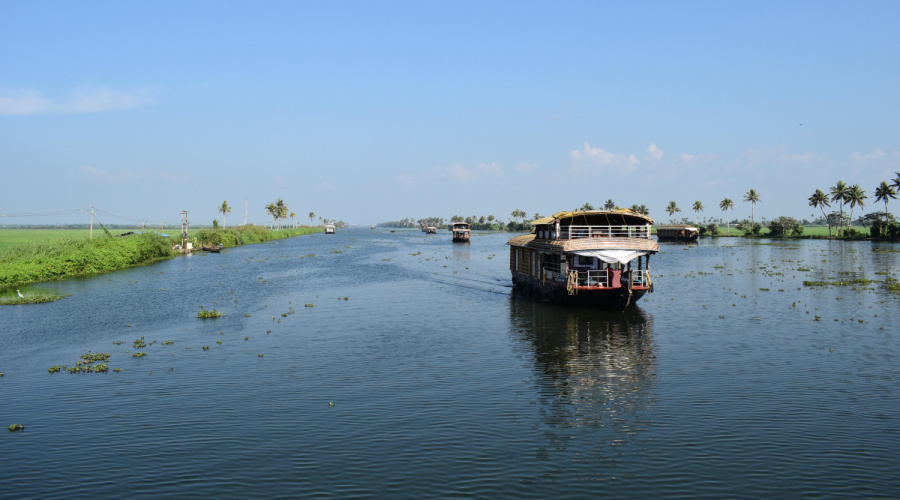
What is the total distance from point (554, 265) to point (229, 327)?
1034 inches

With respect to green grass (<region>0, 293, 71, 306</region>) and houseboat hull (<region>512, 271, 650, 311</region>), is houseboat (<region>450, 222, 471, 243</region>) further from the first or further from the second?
green grass (<region>0, 293, 71, 306</region>)

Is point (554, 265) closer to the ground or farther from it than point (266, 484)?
farther from it

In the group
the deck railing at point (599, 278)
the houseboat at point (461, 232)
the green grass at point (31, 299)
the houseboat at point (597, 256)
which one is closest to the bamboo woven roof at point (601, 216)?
the houseboat at point (597, 256)

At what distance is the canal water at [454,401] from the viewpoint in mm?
18016

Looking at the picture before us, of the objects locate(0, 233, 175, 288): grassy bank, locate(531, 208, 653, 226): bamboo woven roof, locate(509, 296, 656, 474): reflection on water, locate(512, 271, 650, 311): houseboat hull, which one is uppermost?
locate(531, 208, 653, 226): bamboo woven roof

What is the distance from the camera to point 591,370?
31188 millimetres

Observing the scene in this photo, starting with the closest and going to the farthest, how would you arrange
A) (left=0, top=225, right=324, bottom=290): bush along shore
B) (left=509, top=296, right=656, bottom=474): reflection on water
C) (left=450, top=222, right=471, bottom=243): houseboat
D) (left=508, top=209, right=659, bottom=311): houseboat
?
1. (left=509, top=296, right=656, bottom=474): reflection on water
2. (left=508, top=209, right=659, bottom=311): houseboat
3. (left=0, top=225, right=324, bottom=290): bush along shore
4. (left=450, top=222, right=471, bottom=243): houseboat

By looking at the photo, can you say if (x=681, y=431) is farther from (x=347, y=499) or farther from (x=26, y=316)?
(x=26, y=316)

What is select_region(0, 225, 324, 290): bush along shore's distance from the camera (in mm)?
65750

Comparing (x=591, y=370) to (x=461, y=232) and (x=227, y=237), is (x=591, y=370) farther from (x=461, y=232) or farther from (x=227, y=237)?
(x=227, y=237)

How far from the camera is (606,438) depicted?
69.8ft

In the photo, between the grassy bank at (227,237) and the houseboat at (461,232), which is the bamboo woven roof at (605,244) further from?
the houseboat at (461,232)

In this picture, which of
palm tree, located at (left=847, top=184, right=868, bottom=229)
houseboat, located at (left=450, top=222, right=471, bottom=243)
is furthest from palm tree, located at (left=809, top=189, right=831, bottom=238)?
houseboat, located at (left=450, top=222, right=471, bottom=243)

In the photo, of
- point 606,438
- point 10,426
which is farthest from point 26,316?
point 606,438
